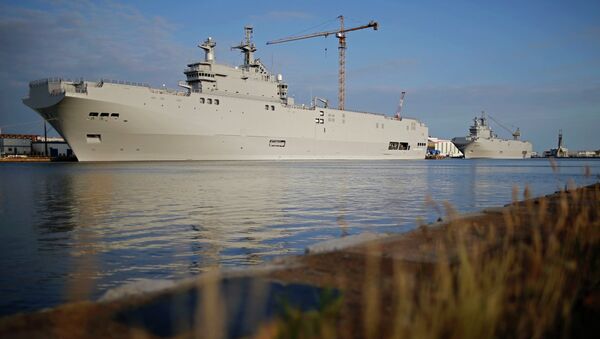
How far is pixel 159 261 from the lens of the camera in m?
7.64

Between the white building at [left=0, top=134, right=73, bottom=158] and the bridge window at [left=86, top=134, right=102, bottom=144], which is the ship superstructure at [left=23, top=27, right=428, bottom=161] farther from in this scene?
the white building at [left=0, top=134, right=73, bottom=158]

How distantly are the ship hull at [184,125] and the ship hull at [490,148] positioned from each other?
167ft

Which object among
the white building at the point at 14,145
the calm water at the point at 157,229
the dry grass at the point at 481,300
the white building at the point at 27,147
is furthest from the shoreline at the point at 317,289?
the white building at the point at 14,145

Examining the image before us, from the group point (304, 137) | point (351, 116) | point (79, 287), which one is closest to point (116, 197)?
point (79, 287)

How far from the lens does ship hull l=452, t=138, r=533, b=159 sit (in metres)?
115

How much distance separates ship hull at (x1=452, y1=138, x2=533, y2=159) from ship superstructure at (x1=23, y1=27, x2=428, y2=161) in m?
42.6

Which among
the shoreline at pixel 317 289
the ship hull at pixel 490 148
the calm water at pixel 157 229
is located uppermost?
the ship hull at pixel 490 148

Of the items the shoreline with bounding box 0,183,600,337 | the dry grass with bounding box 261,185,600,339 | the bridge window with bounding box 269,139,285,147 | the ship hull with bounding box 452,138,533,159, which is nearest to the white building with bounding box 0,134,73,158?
the bridge window with bounding box 269,139,285,147

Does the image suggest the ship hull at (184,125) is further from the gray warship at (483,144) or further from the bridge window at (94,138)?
the gray warship at (483,144)

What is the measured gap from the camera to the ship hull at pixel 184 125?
45.8 m

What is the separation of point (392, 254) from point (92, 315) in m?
3.05

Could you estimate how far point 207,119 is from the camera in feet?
175

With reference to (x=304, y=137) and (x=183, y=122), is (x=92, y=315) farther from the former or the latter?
(x=304, y=137)

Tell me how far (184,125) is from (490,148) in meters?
90.8
